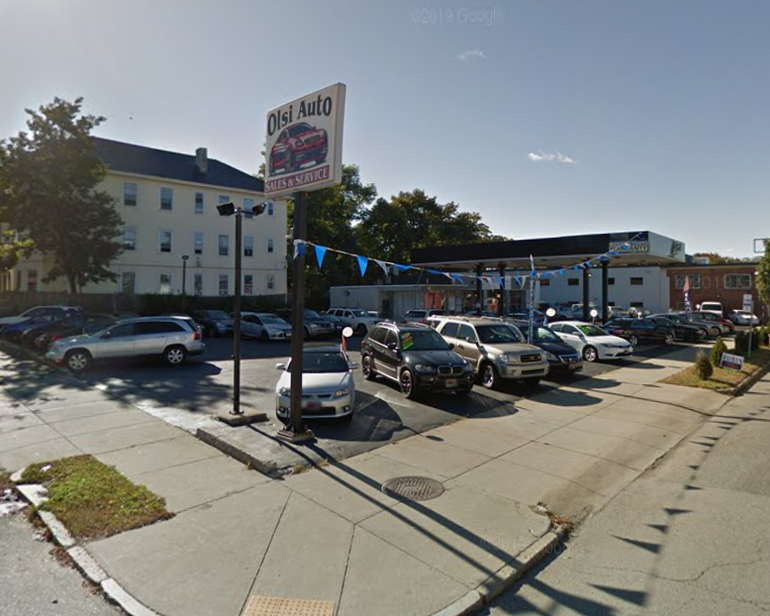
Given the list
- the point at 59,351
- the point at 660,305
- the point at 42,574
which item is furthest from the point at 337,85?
the point at 660,305

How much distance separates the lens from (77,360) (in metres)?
14.3

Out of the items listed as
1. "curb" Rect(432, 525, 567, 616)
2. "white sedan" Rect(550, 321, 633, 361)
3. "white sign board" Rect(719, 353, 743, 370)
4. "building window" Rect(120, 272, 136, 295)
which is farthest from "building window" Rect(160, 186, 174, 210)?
"curb" Rect(432, 525, 567, 616)

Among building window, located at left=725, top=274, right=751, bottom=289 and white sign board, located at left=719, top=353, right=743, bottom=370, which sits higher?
building window, located at left=725, top=274, right=751, bottom=289

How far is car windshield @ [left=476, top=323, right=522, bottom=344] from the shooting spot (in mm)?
13568

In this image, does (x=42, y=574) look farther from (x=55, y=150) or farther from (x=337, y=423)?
(x=55, y=150)

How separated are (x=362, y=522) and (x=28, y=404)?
920 centimetres

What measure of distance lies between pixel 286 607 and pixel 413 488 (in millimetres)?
2653

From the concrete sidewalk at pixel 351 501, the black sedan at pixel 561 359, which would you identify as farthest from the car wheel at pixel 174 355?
the black sedan at pixel 561 359

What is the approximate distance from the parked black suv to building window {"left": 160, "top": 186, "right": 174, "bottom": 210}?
2936cm

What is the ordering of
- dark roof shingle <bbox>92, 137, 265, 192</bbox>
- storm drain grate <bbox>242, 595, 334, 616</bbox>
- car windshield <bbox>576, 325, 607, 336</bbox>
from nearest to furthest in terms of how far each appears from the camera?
storm drain grate <bbox>242, 595, 334, 616</bbox>, car windshield <bbox>576, 325, 607, 336</bbox>, dark roof shingle <bbox>92, 137, 265, 192</bbox>

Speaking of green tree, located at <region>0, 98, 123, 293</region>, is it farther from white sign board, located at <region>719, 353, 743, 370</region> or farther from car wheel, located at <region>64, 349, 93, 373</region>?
white sign board, located at <region>719, 353, 743, 370</region>

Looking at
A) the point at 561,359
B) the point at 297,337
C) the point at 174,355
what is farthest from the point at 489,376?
the point at 174,355

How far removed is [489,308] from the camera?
4638 cm

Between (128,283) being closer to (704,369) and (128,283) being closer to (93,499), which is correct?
(93,499)
